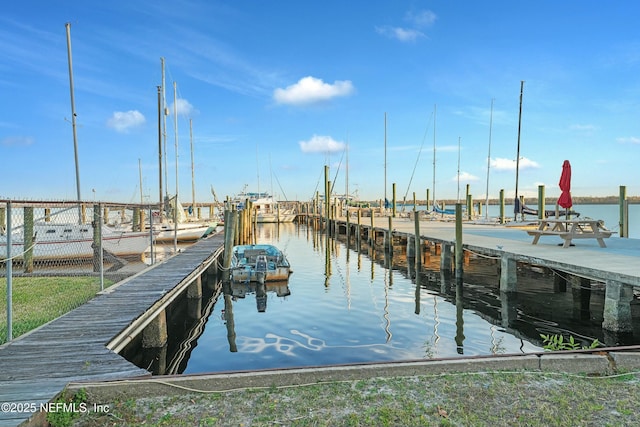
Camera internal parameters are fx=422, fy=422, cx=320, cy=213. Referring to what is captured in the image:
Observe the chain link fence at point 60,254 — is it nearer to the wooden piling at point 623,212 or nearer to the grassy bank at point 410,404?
the grassy bank at point 410,404

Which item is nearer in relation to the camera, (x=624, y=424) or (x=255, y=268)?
(x=624, y=424)

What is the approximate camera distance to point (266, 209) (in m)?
72.8

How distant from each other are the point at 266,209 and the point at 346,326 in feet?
204

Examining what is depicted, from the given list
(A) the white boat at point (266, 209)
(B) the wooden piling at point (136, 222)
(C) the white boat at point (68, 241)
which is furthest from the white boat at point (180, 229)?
(A) the white boat at point (266, 209)

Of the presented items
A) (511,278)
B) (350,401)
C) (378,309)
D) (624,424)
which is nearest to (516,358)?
(624,424)

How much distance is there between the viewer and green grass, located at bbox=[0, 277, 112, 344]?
8648mm

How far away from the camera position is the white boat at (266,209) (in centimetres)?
6744

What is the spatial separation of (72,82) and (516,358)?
2543 centimetres

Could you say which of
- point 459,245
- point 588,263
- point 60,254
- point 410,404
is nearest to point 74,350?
point 410,404

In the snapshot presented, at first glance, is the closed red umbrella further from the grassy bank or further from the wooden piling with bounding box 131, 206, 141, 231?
the wooden piling with bounding box 131, 206, 141, 231

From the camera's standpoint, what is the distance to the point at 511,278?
13953 mm

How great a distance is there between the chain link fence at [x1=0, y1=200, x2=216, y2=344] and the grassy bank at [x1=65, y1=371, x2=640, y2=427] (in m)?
3.59

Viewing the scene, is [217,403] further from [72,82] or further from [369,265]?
[72,82]

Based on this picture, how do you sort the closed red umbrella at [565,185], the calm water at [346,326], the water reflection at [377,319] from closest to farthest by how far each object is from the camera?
1. the calm water at [346,326]
2. the water reflection at [377,319]
3. the closed red umbrella at [565,185]
